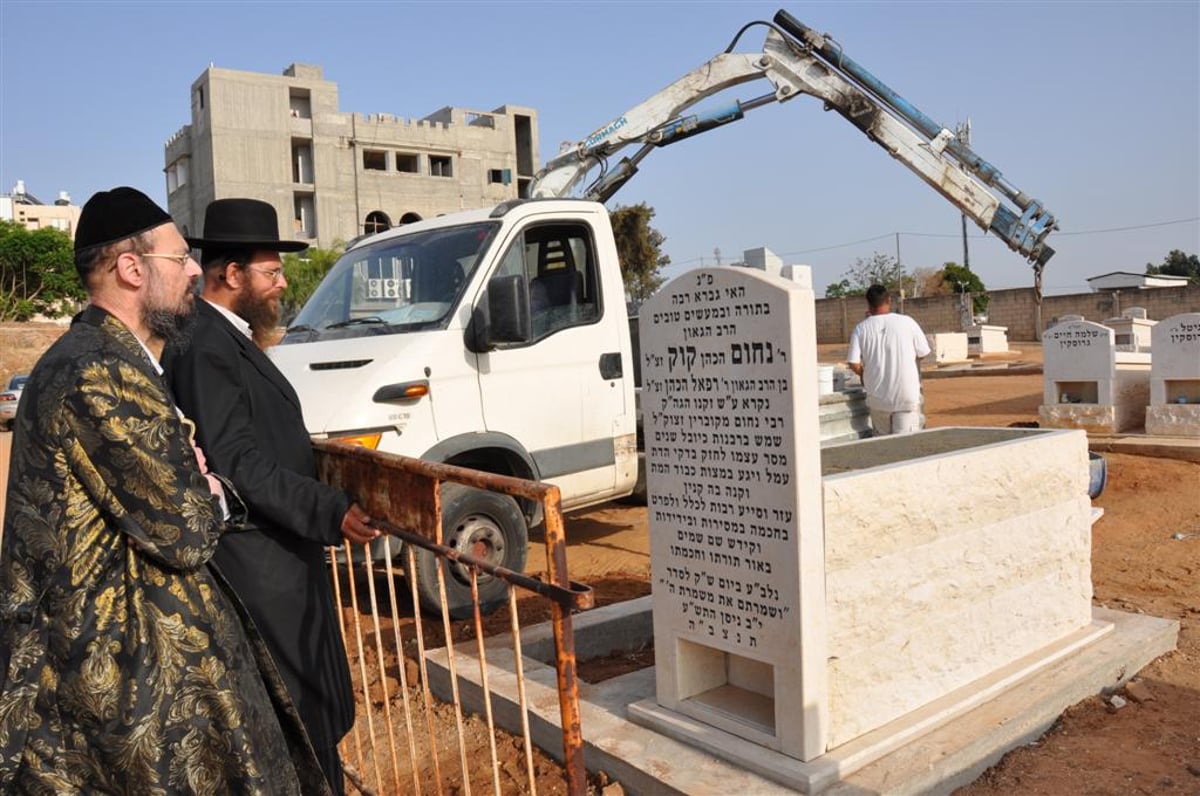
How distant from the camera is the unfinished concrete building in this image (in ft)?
165

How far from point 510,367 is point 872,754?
10.5ft

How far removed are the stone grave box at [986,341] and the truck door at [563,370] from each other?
25.7 metres

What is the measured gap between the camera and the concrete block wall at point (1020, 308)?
32531mm

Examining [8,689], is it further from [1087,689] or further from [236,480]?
[1087,689]

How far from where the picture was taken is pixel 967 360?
1111 inches

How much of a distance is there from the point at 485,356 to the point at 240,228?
9.46 ft

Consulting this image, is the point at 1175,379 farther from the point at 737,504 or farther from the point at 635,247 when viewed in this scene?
the point at 635,247

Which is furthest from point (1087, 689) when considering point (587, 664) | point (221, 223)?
point (221, 223)

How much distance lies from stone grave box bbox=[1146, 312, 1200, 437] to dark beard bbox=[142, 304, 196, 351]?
33.3ft

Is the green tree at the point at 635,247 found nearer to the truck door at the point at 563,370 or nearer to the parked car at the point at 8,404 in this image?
the parked car at the point at 8,404

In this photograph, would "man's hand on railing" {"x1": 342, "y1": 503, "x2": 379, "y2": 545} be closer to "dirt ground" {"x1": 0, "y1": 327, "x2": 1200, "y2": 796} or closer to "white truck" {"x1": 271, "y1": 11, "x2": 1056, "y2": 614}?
"dirt ground" {"x1": 0, "y1": 327, "x2": 1200, "y2": 796}

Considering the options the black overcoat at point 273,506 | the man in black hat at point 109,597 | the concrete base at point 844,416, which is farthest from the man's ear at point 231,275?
the concrete base at point 844,416

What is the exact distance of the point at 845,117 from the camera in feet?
37.8

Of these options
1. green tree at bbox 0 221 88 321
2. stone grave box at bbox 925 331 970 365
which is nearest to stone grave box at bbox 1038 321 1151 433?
stone grave box at bbox 925 331 970 365
